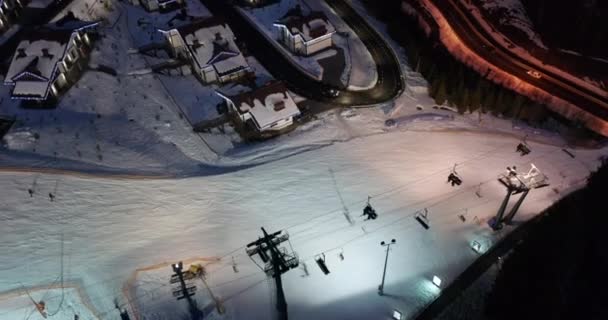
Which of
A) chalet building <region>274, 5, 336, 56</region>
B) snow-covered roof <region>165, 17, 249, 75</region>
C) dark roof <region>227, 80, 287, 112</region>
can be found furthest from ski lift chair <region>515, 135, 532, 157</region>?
snow-covered roof <region>165, 17, 249, 75</region>

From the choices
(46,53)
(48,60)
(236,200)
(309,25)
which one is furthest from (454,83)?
(46,53)

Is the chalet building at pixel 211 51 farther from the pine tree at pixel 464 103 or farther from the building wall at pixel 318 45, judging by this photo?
the pine tree at pixel 464 103

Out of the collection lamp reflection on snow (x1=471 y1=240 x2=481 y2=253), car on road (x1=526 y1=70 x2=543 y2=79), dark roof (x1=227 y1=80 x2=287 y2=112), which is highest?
car on road (x1=526 y1=70 x2=543 y2=79)

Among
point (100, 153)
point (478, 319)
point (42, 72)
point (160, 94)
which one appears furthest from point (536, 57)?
point (42, 72)

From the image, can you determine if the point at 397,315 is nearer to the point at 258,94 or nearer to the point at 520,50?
the point at 258,94

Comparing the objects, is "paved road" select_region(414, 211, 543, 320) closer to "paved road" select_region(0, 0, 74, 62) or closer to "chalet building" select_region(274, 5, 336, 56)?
"chalet building" select_region(274, 5, 336, 56)
